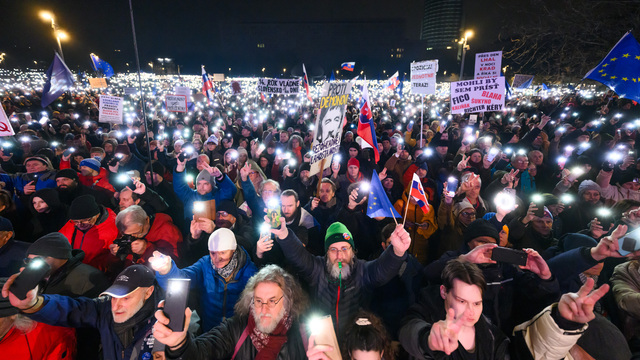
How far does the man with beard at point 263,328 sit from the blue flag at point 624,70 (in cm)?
639

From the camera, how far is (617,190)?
515cm

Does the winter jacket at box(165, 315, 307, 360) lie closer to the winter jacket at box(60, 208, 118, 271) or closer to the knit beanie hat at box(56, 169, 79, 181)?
the winter jacket at box(60, 208, 118, 271)

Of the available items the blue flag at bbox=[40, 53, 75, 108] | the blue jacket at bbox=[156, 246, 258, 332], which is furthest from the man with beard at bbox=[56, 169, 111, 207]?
the blue flag at bbox=[40, 53, 75, 108]

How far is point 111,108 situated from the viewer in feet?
29.8

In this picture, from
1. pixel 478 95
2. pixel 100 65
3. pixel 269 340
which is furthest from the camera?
pixel 100 65

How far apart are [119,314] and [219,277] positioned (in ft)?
2.77

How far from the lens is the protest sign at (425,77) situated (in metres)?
8.54

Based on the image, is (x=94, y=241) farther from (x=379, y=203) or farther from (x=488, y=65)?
(x=488, y=65)

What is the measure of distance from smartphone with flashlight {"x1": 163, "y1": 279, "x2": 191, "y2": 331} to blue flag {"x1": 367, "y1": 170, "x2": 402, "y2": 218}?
227 centimetres

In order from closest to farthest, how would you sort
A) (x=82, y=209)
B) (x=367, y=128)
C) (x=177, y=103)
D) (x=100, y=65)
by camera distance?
(x=82, y=209) < (x=367, y=128) < (x=177, y=103) < (x=100, y=65)

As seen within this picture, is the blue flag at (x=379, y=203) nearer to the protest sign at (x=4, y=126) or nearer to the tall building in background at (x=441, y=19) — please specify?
the protest sign at (x=4, y=126)

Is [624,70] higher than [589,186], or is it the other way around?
[624,70]

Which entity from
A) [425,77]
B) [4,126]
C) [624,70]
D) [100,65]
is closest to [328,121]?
[4,126]

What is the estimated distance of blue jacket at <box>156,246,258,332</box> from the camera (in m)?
2.89
